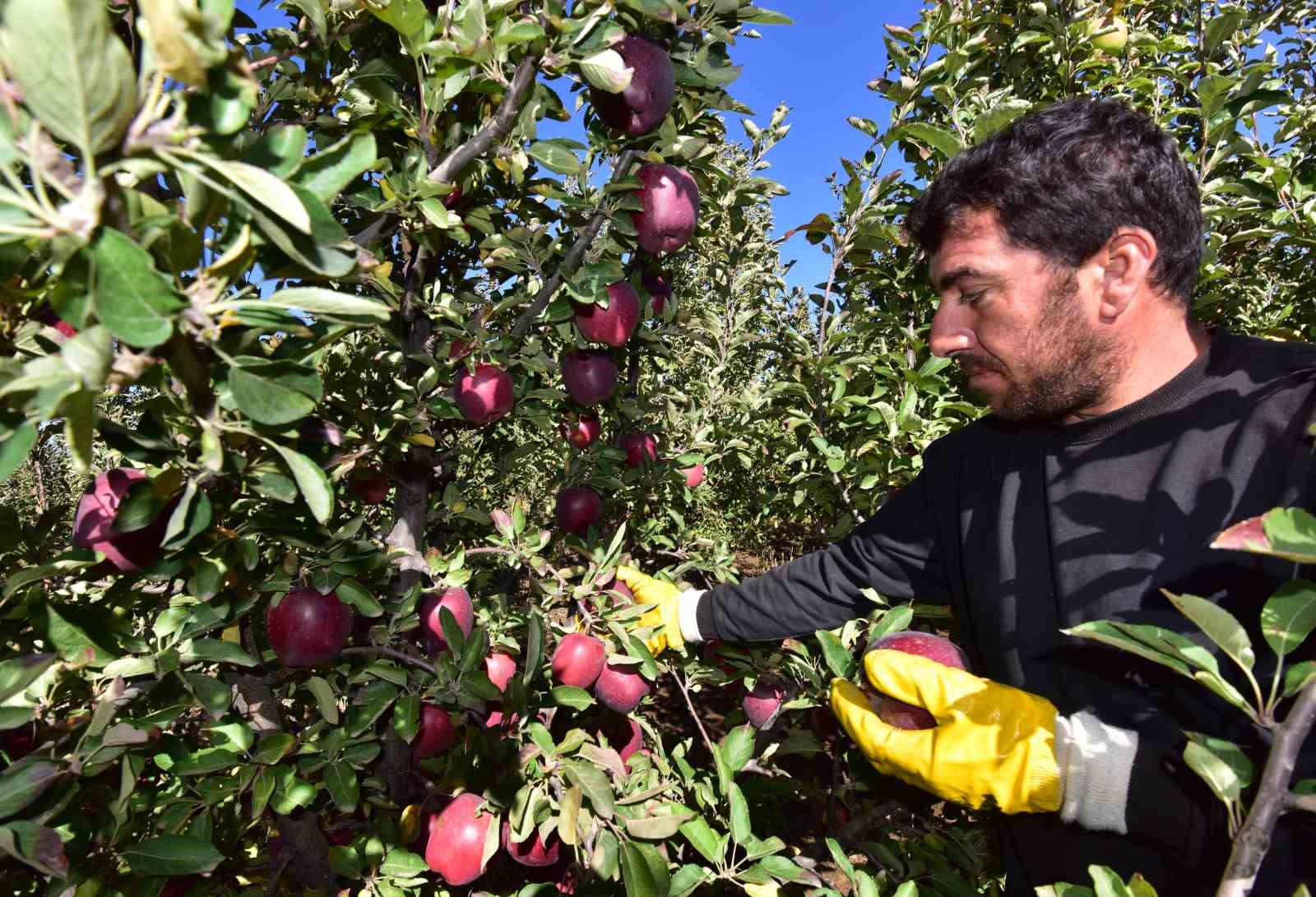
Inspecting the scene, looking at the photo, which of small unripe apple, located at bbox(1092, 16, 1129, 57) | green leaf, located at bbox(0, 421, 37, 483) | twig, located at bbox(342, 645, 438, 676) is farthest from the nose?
green leaf, located at bbox(0, 421, 37, 483)

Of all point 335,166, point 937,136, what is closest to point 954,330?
point 937,136

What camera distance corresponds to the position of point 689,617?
1.97 metres

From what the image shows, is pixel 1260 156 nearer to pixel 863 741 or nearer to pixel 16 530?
pixel 863 741

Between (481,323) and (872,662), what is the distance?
1.09 meters

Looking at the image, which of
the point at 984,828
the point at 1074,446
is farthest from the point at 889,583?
the point at 984,828

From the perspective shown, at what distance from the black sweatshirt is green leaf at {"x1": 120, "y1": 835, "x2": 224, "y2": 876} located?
4.65 feet

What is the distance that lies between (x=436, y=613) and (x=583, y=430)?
0.83 metres

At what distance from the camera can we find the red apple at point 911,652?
1510 mm

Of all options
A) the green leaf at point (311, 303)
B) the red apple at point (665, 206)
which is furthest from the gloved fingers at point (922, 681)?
the green leaf at point (311, 303)

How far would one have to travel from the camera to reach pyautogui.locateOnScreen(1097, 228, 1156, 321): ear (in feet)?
4.69

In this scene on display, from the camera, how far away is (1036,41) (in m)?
2.31

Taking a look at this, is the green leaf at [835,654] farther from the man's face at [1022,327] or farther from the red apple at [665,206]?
the red apple at [665,206]

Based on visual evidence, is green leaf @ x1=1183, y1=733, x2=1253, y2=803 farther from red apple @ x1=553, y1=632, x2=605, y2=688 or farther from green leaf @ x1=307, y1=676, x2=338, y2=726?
green leaf @ x1=307, y1=676, x2=338, y2=726

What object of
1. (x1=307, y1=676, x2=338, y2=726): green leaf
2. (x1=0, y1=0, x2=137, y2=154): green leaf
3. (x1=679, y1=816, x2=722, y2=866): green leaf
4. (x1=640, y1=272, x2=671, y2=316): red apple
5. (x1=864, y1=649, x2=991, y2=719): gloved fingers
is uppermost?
(x1=640, y1=272, x2=671, y2=316): red apple
